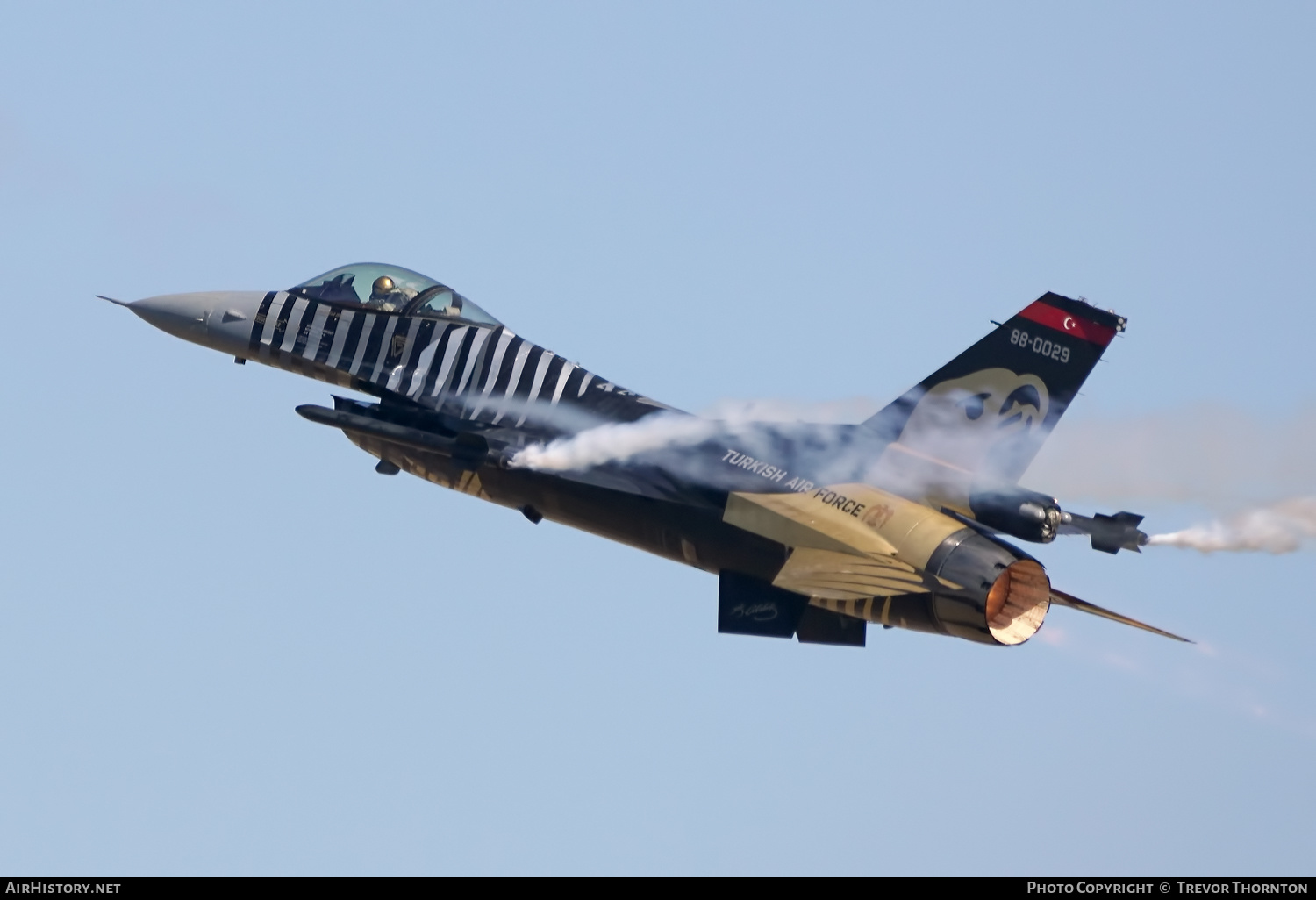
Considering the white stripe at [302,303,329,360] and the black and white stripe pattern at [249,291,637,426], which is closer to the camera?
the black and white stripe pattern at [249,291,637,426]

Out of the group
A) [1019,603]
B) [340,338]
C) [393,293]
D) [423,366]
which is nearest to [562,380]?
[423,366]

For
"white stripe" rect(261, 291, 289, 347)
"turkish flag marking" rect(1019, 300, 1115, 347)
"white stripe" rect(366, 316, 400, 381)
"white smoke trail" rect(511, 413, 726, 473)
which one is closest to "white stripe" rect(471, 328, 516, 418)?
"white smoke trail" rect(511, 413, 726, 473)

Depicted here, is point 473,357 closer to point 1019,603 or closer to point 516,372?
point 516,372

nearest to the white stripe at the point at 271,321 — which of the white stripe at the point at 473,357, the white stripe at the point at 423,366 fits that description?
the white stripe at the point at 423,366

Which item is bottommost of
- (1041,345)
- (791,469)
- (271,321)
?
(791,469)

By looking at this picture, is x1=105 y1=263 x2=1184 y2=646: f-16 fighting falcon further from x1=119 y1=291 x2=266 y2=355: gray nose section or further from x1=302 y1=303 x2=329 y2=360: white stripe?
x1=119 y1=291 x2=266 y2=355: gray nose section

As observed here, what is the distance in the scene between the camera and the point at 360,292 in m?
32.4

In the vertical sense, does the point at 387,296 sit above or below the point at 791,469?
above

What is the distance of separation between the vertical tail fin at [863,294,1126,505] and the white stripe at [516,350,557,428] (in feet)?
15.5

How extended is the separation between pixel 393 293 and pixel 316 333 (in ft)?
3.96

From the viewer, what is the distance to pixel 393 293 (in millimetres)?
32281

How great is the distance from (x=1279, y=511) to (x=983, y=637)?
3664 millimetres

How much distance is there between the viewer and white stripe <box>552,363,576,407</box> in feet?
101

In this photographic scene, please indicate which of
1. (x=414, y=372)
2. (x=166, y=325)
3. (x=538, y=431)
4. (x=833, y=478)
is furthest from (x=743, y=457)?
(x=166, y=325)
